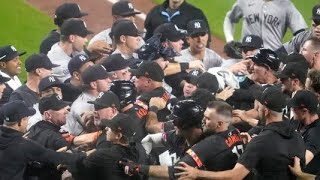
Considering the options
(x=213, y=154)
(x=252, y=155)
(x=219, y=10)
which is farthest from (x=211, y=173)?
(x=219, y=10)

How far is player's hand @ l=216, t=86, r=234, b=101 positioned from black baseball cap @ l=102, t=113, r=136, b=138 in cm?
144

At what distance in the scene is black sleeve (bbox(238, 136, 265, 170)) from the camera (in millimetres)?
6539

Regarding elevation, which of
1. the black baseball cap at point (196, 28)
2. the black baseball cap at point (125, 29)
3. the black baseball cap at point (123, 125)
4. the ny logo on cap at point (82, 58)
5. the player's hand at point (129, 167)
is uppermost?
the black baseball cap at point (123, 125)

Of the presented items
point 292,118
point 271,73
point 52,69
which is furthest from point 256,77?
point 52,69

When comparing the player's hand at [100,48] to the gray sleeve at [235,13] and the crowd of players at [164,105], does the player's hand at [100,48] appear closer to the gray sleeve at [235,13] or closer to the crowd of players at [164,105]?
the crowd of players at [164,105]

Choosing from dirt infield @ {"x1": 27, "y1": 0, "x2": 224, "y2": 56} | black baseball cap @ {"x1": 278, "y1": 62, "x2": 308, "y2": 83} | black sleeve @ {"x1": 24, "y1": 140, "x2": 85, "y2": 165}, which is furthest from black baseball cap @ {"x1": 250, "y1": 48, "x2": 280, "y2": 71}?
dirt infield @ {"x1": 27, "y1": 0, "x2": 224, "y2": 56}

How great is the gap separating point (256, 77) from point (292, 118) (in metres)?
1.04

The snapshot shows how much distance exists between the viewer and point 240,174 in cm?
654

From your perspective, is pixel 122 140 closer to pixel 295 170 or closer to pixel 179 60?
pixel 295 170

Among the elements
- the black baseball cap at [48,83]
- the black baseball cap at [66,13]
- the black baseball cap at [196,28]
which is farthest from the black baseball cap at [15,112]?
the black baseball cap at [66,13]

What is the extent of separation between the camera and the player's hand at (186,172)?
6512 mm

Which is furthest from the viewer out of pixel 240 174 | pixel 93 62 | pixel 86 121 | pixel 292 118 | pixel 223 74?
pixel 93 62

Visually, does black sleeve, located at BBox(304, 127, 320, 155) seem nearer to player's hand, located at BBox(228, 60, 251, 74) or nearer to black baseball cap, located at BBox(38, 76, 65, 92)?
player's hand, located at BBox(228, 60, 251, 74)

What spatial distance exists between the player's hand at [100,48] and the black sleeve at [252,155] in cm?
352
